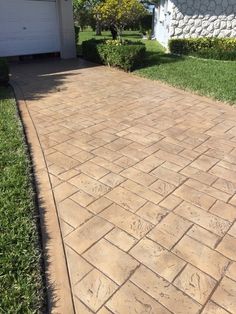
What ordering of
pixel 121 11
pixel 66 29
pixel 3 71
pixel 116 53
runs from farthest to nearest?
1. pixel 66 29
2. pixel 121 11
3. pixel 116 53
4. pixel 3 71

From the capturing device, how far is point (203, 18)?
1548cm

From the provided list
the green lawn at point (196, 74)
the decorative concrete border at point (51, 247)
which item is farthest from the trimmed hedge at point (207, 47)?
the decorative concrete border at point (51, 247)

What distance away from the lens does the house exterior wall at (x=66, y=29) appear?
14298 mm

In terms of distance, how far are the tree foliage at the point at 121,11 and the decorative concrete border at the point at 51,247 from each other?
29.6ft

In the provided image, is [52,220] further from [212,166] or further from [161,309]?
[212,166]

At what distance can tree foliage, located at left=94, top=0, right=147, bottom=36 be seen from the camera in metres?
12.3

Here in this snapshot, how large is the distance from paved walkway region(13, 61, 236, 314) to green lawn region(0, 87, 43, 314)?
366mm

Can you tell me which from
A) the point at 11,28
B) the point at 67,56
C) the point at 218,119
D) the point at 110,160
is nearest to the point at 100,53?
the point at 67,56

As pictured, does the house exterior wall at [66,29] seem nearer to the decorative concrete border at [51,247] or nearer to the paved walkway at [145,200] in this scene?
the paved walkway at [145,200]

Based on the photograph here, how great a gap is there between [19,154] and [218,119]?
184 inches

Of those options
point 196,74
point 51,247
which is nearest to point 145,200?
point 51,247

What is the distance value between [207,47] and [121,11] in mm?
5047

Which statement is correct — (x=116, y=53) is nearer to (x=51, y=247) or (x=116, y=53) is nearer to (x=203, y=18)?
(x=203, y=18)

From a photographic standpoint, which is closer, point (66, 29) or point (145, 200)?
point (145, 200)
